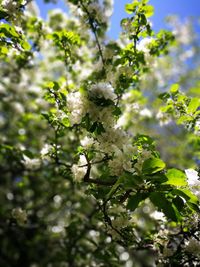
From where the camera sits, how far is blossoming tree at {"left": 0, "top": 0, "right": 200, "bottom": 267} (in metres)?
1.21

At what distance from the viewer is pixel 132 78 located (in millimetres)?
3816

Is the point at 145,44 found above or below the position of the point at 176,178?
above

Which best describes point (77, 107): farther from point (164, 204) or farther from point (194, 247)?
point (194, 247)

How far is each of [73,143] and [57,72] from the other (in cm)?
378

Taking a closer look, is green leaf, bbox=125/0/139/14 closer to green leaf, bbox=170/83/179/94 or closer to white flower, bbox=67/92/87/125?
green leaf, bbox=170/83/179/94

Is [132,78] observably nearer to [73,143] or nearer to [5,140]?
[73,143]

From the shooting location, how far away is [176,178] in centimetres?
201

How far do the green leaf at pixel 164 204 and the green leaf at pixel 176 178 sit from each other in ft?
0.32

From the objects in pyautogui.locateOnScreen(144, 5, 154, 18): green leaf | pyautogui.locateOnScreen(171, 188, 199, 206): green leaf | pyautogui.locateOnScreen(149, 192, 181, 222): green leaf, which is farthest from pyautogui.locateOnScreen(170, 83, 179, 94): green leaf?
pyautogui.locateOnScreen(149, 192, 181, 222): green leaf

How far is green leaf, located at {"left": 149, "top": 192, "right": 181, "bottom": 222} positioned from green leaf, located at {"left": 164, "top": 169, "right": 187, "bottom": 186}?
0.10 m

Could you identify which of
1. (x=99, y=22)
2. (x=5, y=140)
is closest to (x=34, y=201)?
(x=5, y=140)

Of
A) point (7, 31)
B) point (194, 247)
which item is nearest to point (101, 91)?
point (7, 31)

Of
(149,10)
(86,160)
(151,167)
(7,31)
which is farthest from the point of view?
(149,10)

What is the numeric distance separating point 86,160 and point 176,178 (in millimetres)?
944
